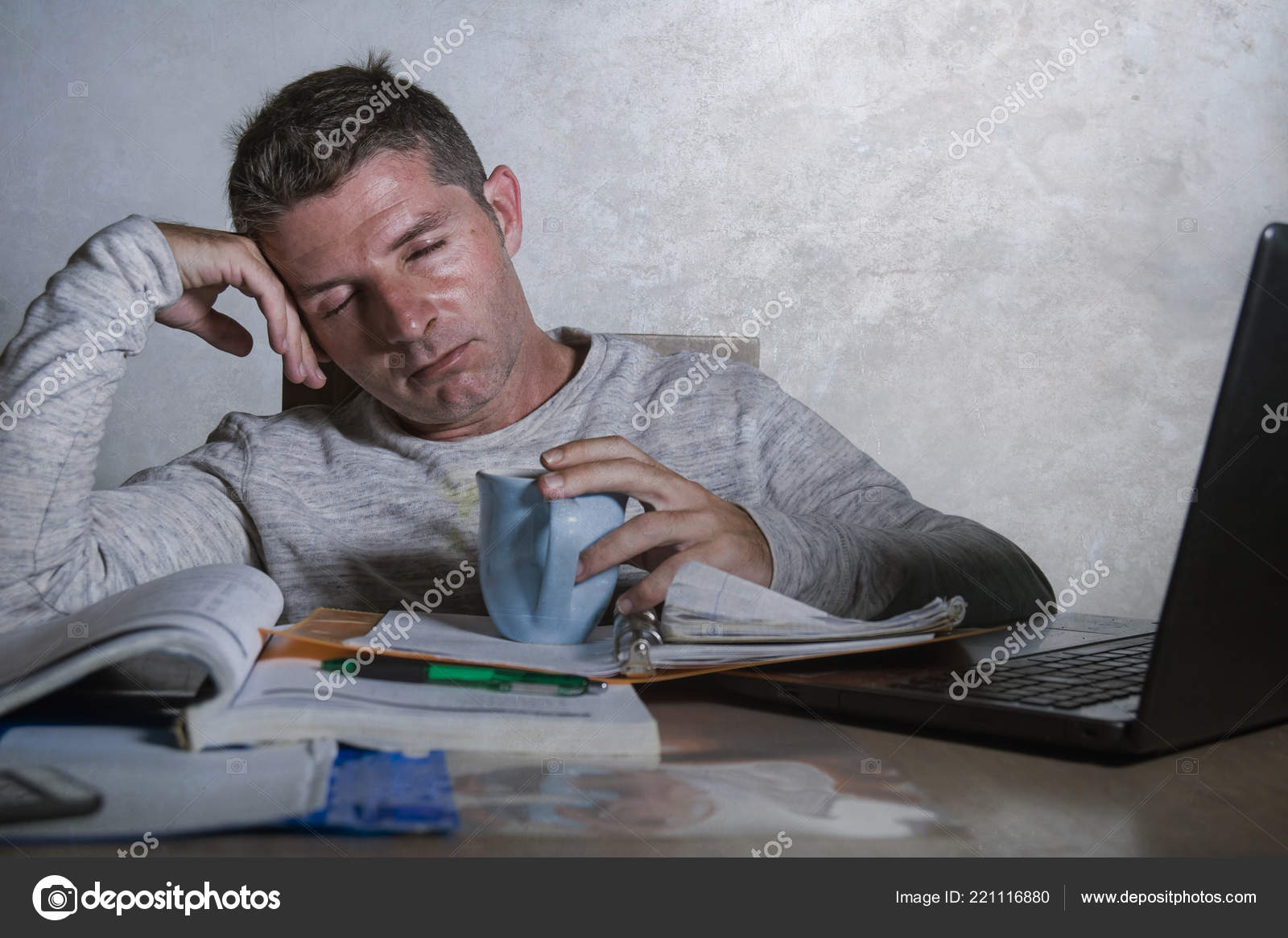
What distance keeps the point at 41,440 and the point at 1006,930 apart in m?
0.83

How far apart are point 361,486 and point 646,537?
1.64 ft

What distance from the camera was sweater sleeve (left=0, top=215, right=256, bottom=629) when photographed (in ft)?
2.67

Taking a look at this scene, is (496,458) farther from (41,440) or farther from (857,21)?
(857,21)

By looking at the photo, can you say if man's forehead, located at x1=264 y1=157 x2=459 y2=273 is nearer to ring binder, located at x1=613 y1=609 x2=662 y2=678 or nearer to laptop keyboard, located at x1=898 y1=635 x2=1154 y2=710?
ring binder, located at x1=613 y1=609 x2=662 y2=678

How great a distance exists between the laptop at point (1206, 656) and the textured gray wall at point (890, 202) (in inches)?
71.7

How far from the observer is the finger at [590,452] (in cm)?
64

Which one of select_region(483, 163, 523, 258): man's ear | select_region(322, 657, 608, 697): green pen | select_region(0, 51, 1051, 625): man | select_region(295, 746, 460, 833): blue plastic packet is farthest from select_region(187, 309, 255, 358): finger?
select_region(295, 746, 460, 833): blue plastic packet

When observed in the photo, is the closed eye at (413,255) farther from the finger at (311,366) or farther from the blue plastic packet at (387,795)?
the blue plastic packet at (387,795)

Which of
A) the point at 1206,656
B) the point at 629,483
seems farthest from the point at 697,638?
the point at 1206,656

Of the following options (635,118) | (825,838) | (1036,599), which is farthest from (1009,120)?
(825,838)

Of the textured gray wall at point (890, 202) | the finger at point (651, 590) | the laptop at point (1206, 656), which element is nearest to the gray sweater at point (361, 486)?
the finger at point (651, 590)

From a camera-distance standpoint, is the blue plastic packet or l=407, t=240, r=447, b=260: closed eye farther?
l=407, t=240, r=447, b=260: closed eye

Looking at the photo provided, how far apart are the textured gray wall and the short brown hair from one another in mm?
1127

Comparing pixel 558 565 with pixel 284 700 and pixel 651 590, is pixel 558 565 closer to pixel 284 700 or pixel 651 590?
pixel 651 590
